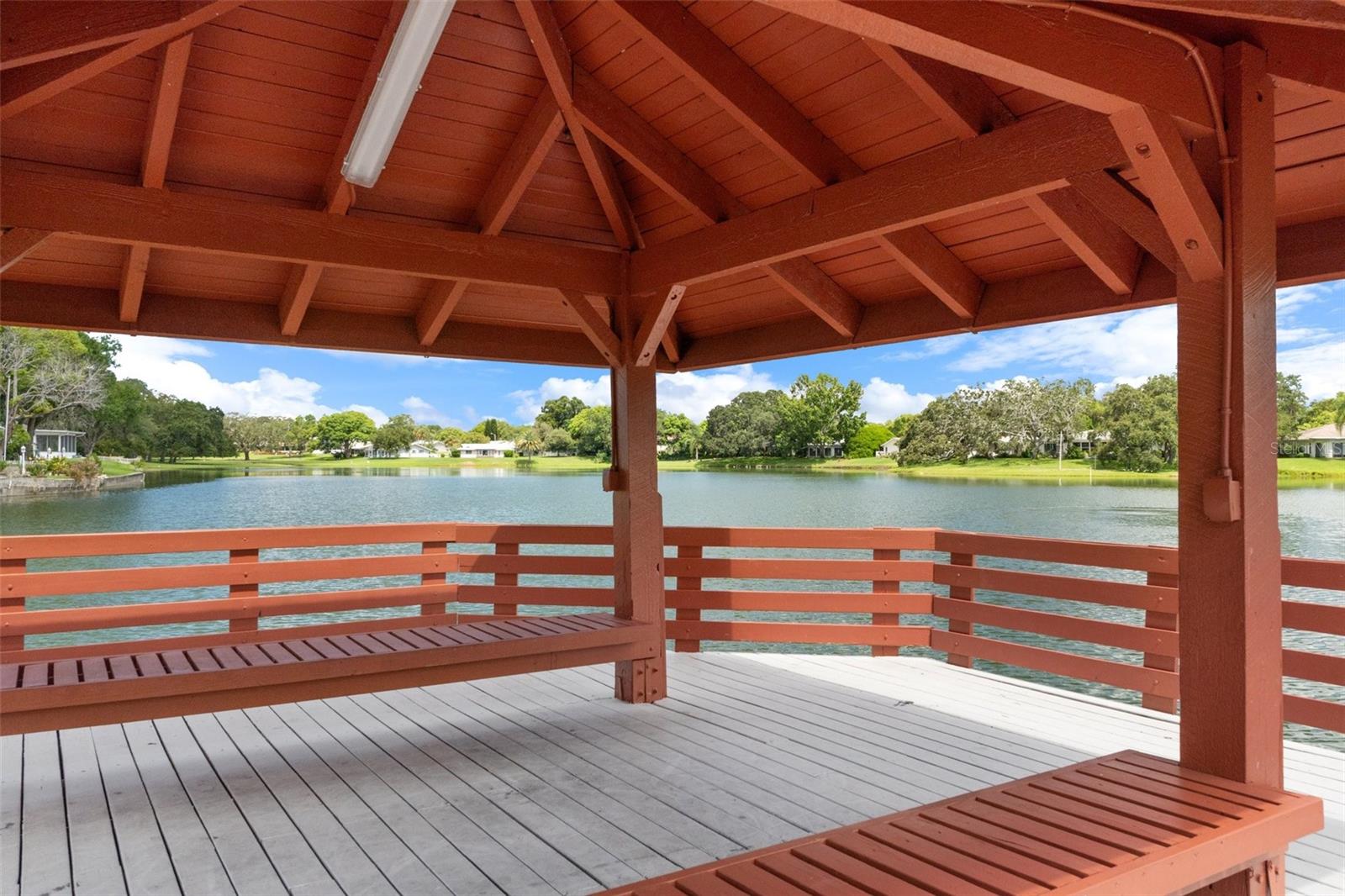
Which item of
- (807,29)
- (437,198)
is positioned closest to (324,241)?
(437,198)

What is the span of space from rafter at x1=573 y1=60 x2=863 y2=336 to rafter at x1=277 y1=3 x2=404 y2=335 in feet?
2.53

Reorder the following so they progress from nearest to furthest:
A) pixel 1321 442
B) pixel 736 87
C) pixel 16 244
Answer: pixel 16 244
pixel 736 87
pixel 1321 442

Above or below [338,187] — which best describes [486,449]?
below

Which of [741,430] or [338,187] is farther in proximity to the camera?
[741,430]

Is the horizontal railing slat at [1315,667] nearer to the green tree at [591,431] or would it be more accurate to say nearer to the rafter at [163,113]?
the rafter at [163,113]

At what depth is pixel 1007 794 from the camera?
2.24 meters

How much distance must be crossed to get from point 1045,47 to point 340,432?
32.8m

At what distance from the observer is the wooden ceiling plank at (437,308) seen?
13.9 feet

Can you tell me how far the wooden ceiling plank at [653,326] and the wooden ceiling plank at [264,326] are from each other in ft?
1.76

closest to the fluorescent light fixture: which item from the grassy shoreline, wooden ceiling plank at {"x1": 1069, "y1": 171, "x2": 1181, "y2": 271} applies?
wooden ceiling plank at {"x1": 1069, "y1": 171, "x2": 1181, "y2": 271}

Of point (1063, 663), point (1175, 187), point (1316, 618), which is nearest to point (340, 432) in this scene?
point (1063, 663)

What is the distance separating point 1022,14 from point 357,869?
2.82 meters

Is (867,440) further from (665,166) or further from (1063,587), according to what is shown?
(665,166)

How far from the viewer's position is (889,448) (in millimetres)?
26641
